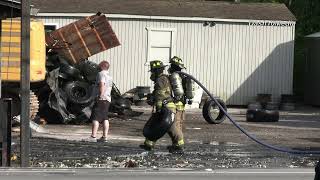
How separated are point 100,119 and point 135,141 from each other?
945 mm

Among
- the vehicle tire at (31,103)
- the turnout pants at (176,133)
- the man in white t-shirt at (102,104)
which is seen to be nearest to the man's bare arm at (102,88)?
the man in white t-shirt at (102,104)

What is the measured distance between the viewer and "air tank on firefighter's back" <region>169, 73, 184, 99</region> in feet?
44.5

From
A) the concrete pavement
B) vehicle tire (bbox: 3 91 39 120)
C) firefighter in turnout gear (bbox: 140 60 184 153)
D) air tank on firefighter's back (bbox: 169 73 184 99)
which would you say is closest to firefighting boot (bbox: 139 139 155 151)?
firefighter in turnout gear (bbox: 140 60 184 153)

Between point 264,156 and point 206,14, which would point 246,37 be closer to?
point 206,14

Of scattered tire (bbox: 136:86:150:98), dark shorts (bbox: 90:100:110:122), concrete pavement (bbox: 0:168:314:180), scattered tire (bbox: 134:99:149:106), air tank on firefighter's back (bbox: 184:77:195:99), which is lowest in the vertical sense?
scattered tire (bbox: 134:99:149:106)

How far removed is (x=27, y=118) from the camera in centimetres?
1174

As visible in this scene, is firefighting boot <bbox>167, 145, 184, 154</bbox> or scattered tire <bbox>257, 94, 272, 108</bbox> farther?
scattered tire <bbox>257, 94, 272, 108</bbox>

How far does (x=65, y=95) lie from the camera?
1930 cm

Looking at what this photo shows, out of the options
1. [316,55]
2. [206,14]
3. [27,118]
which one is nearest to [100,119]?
[27,118]

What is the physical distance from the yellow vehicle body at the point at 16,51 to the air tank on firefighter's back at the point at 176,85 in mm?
4964

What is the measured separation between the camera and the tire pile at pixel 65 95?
1902 centimetres

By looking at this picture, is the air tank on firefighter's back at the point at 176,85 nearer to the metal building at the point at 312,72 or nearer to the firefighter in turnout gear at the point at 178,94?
the firefighter in turnout gear at the point at 178,94

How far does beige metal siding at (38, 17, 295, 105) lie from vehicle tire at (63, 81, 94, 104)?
7.61 m

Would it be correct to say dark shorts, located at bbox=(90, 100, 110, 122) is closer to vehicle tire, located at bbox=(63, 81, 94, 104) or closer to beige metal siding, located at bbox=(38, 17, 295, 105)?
vehicle tire, located at bbox=(63, 81, 94, 104)
